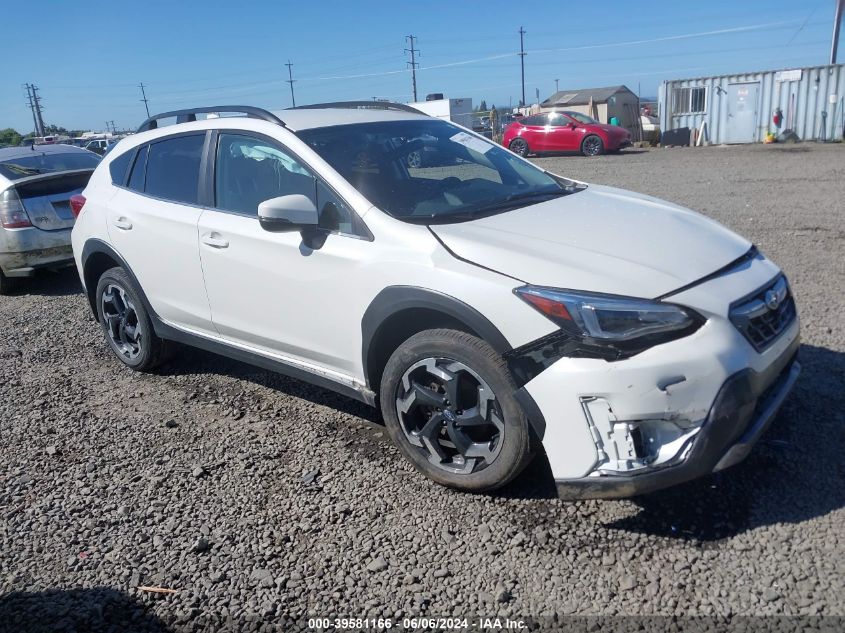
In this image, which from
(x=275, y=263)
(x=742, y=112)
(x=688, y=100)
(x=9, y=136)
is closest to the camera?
(x=275, y=263)

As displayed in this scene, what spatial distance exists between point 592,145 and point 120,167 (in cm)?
2210

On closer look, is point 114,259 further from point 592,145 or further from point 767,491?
point 592,145

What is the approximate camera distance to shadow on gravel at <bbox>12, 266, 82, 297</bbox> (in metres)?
8.18

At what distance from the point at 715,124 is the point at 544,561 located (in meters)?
27.9

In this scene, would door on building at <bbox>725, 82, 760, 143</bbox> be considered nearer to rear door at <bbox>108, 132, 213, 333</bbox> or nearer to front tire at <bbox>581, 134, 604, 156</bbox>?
front tire at <bbox>581, 134, 604, 156</bbox>

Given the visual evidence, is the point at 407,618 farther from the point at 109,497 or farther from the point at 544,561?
the point at 109,497

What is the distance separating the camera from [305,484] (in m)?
3.65

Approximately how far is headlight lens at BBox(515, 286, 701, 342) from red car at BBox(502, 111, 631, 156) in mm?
23011

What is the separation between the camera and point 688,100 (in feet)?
92.5

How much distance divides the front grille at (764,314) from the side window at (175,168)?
3194 millimetres

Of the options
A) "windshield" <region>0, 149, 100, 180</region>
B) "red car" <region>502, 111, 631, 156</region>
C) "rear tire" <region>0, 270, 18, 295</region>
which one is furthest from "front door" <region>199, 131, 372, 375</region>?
"red car" <region>502, 111, 631, 156</region>

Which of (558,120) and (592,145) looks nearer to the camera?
(592,145)

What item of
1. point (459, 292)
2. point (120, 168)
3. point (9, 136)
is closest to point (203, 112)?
point (120, 168)

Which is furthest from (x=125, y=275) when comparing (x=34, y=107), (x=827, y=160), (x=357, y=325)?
(x=34, y=107)
